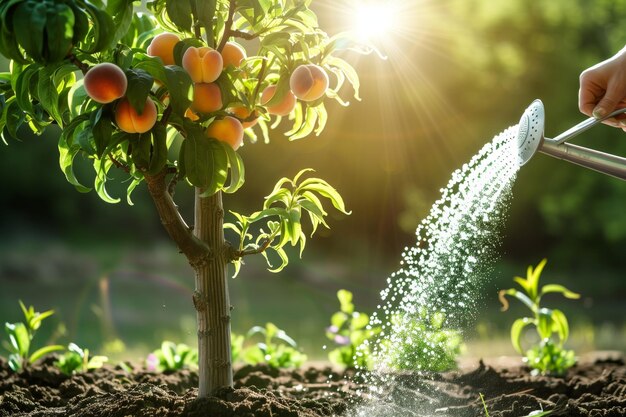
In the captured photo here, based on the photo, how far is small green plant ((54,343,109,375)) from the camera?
9.95 ft

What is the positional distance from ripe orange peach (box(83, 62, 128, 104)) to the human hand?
134 cm

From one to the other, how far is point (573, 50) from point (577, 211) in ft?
8.05

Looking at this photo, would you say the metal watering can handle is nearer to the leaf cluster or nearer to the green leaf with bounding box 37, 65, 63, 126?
the leaf cluster

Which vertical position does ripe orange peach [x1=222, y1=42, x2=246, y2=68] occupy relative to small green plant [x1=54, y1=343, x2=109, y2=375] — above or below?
above

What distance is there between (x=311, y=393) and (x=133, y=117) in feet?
4.59

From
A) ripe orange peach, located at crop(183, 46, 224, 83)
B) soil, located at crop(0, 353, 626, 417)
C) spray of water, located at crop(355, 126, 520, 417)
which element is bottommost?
soil, located at crop(0, 353, 626, 417)

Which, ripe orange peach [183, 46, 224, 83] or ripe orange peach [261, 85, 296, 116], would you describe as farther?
ripe orange peach [261, 85, 296, 116]


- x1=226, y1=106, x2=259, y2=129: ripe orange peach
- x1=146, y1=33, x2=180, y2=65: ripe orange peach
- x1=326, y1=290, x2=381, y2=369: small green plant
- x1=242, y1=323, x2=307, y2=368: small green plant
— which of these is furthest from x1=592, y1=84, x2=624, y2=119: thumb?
x1=242, y1=323, x2=307, y2=368: small green plant

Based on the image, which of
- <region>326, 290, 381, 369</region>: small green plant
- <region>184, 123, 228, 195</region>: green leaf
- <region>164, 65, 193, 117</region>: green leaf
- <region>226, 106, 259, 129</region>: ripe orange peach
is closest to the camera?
<region>164, 65, 193, 117</region>: green leaf

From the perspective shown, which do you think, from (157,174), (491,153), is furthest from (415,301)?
(157,174)

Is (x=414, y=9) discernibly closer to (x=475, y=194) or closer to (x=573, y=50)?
(x=573, y=50)

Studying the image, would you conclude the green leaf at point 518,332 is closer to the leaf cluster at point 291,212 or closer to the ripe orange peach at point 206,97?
the leaf cluster at point 291,212

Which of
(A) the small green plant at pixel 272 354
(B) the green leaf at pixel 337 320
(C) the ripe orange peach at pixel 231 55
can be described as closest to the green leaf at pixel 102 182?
(C) the ripe orange peach at pixel 231 55

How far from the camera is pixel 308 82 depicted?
1.95 metres
